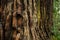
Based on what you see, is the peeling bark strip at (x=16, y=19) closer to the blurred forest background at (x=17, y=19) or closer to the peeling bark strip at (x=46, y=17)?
the blurred forest background at (x=17, y=19)

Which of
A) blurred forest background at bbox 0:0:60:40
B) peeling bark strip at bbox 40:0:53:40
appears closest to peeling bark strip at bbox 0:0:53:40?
blurred forest background at bbox 0:0:60:40

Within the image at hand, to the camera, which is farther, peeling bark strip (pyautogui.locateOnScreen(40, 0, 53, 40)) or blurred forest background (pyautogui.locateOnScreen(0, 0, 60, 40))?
peeling bark strip (pyautogui.locateOnScreen(40, 0, 53, 40))

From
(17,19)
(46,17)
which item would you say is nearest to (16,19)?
(17,19)

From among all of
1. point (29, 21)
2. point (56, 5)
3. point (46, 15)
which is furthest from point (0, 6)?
point (56, 5)

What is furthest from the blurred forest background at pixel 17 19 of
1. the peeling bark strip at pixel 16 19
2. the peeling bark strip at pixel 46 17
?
the peeling bark strip at pixel 46 17

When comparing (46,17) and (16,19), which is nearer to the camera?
(16,19)

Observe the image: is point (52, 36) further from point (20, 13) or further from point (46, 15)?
point (20, 13)

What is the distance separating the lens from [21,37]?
4.86ft

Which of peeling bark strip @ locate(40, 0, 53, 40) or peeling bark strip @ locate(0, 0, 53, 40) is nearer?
peeling bark strip @ locate(0, 0, 53, 40)

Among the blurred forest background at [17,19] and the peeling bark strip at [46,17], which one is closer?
the blurred forest background at [17,19]

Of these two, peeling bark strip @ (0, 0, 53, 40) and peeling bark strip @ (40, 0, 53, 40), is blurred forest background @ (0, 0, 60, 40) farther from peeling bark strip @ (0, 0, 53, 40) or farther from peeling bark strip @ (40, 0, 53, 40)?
peeling bark strip @ (40, 0, 53, 40)

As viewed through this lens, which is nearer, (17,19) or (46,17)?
(17,19)

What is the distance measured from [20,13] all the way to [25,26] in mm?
131

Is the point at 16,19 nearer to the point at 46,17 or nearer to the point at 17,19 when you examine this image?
the point at 17,19
